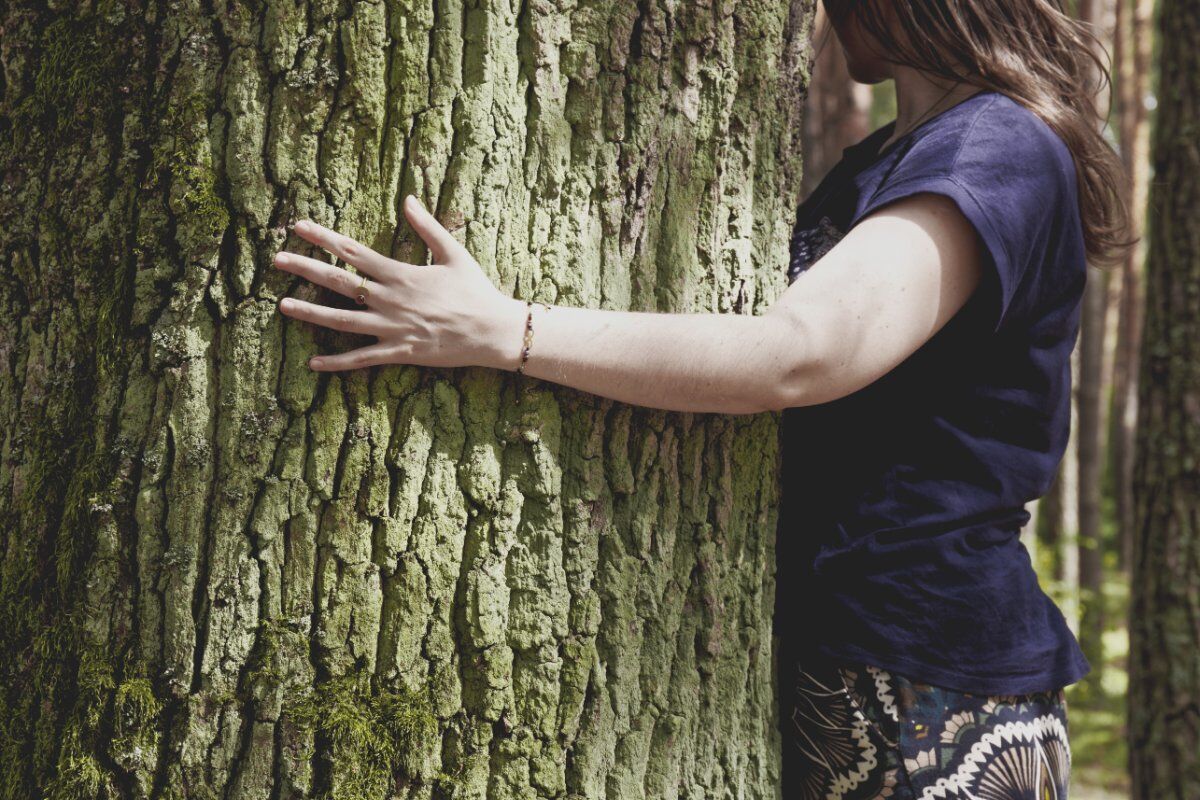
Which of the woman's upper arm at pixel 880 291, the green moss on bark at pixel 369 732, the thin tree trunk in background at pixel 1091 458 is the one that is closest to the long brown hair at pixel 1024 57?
the woman's upper arm at pixel 880 291

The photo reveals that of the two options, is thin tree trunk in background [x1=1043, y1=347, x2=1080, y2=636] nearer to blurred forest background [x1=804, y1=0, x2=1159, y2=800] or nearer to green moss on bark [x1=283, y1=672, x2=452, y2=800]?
blurred forest background [x1=804, y1=0, x2=1159, y2=800]

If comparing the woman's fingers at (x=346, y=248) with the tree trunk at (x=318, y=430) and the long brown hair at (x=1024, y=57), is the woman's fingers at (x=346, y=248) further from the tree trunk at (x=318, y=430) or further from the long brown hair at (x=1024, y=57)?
the long brown hair at (x=1024, y=57)

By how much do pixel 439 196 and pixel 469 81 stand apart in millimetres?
183

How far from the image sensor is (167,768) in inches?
56.4

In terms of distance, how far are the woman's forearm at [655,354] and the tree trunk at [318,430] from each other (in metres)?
0.08

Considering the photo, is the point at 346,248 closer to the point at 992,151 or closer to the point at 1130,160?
the point at 992,151

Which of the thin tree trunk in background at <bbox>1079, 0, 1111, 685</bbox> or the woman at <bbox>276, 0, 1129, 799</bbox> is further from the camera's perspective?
the thin tree trunk in background at <bbox>1079, 0, 1111, 685</bbox>

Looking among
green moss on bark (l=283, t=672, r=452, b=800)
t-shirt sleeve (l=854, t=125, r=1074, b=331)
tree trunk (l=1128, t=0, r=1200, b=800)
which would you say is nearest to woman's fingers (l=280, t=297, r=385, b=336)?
green moss on bark (l=283, t=672, r=452, b=800)

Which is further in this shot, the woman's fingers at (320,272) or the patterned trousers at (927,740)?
the patterned trousers at (927,740)

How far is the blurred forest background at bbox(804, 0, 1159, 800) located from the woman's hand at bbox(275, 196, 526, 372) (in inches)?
197

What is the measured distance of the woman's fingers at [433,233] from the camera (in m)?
1.45

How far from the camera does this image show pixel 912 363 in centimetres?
160

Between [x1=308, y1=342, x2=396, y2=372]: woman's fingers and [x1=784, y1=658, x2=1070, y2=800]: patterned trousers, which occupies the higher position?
[x1=308, y1=342, x2=396, y2=372]: woman's fingers

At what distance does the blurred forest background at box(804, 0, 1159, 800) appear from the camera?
711 cm
